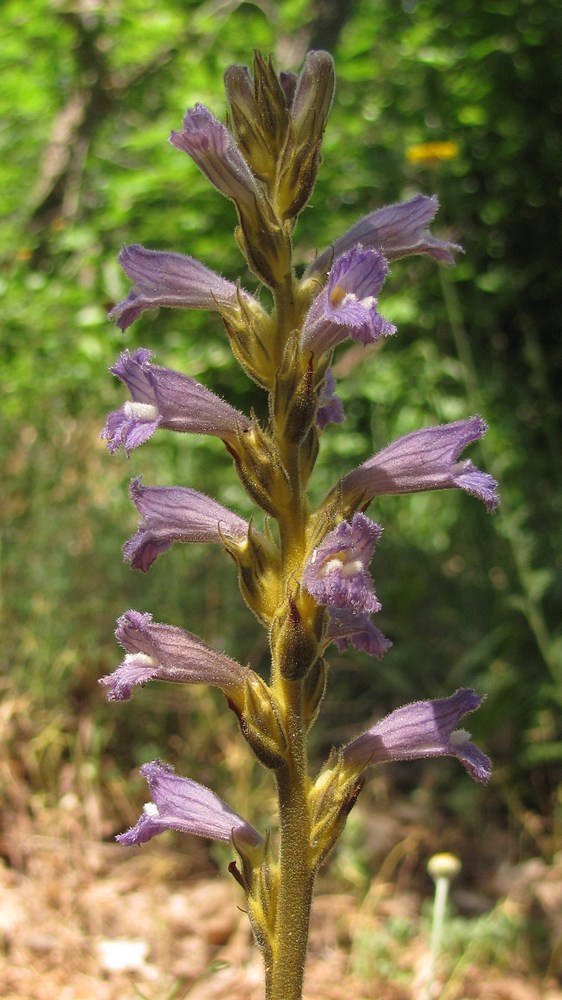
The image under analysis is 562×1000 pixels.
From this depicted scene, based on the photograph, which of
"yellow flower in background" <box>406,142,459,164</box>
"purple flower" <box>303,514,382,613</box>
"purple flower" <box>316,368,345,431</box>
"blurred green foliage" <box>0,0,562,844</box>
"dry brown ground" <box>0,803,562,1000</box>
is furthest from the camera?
"blurred green foliage" <box>0,0,562,844</box>

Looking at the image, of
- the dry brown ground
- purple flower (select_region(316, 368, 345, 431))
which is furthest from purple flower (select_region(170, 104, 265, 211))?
the dry brown ground

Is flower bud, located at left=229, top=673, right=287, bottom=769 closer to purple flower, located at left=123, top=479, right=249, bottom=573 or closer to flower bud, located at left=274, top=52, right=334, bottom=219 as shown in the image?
purple flower, located at left=123, top=479, right=249, bottom=573

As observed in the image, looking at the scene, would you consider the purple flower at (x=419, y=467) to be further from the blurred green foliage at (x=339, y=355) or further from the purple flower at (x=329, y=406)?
the blurred green foliage at (x=339, y=355)

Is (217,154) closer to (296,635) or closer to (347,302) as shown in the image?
(347,302)

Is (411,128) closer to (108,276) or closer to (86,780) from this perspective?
(108,276)

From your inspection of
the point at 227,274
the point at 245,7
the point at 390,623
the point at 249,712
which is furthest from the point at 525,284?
the point at 249,712

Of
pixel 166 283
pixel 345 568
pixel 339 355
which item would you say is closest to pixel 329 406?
pixel 166 283
